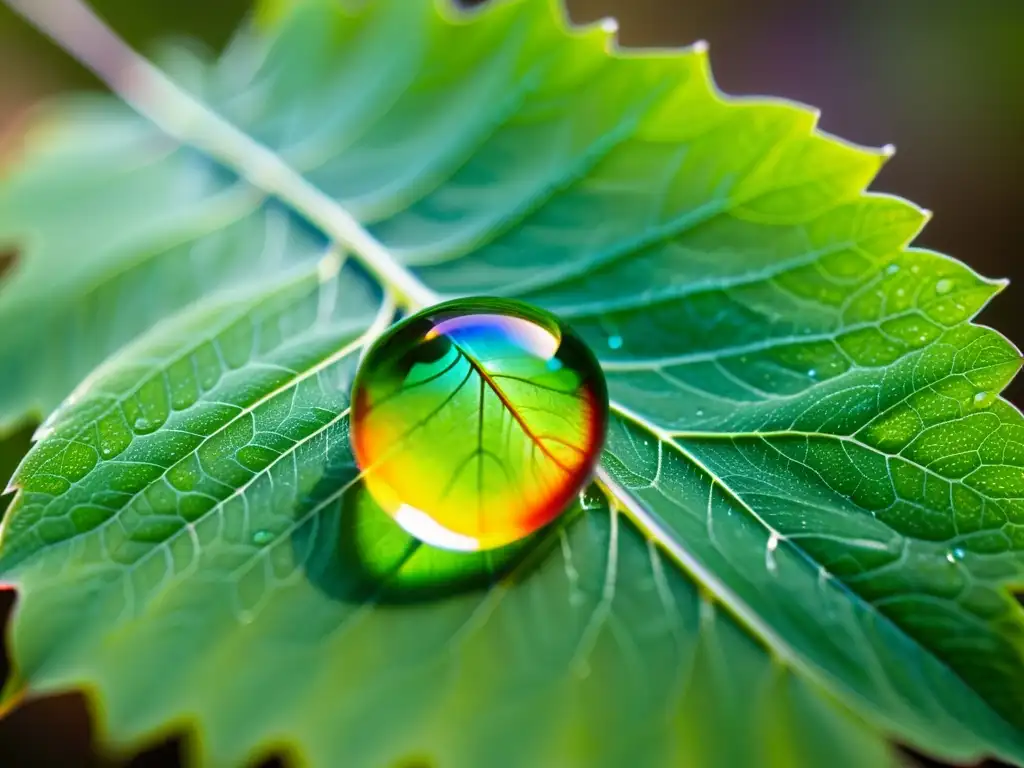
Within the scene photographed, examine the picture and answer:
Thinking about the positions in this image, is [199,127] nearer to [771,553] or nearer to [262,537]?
[262,537]

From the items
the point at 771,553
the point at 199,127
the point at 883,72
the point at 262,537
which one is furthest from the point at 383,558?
the point at 883,72

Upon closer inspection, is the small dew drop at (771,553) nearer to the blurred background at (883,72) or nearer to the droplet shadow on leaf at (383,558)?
the droplet shadow on leaf at (383,558)

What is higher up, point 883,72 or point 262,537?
point 262,537

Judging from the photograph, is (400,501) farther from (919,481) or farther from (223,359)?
(919,481)

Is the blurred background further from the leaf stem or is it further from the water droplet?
the water droplet

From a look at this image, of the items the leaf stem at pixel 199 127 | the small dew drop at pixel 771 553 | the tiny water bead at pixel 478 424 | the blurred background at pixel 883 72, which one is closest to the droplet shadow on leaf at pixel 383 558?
the tiny water bead at pixel 478 424

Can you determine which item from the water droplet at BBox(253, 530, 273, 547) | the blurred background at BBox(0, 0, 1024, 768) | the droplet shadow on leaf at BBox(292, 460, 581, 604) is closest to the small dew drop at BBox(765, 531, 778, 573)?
the droplet shadow on leaf at BBox(292, 460, 581, 604)
